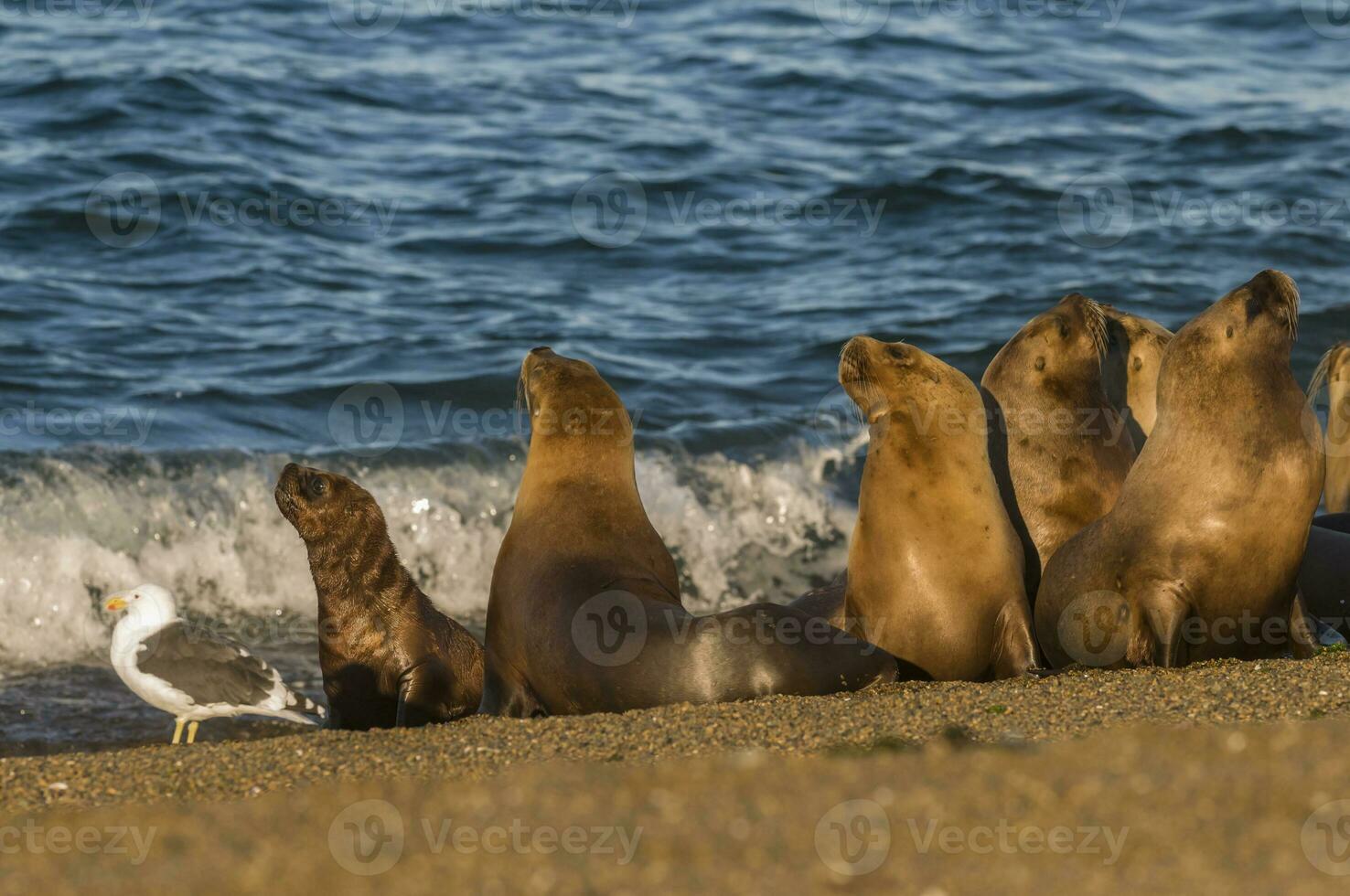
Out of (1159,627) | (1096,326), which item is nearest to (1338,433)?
(1096,326)

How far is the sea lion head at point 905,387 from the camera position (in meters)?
7.84

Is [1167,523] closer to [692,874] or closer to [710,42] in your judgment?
[692,874]

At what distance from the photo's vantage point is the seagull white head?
7.52 meters

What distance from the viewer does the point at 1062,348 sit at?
8.52 m

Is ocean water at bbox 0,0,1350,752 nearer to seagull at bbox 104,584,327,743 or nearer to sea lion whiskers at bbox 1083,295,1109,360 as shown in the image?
seagull at bbox 104,584,327,743

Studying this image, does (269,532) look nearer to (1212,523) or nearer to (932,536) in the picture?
(932,536)

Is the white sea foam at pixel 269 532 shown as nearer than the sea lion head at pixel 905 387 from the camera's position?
No

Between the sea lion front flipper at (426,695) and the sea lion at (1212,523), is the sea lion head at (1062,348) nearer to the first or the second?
the sea lion at (1212,523)

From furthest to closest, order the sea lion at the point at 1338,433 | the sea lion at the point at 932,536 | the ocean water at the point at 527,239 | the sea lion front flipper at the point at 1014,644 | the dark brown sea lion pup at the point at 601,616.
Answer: the ocean water at the point at 527,239 → the sea lion at the point at 1338,433 → the sea lion at the point at 932,536 → the sea lion front flipper at the point at 1014,644 → the dark brown sea lion pup at the point at 601,616

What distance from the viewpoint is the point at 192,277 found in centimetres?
1645

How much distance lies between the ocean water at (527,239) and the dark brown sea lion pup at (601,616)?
81.6 inches

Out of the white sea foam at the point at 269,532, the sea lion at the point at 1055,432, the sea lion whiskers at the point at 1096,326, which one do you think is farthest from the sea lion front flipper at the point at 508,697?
the white sea foam at the point at 269,532

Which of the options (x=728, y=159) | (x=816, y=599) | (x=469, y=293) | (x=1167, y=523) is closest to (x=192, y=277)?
(x=469, y=293)

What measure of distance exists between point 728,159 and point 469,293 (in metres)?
4.92
